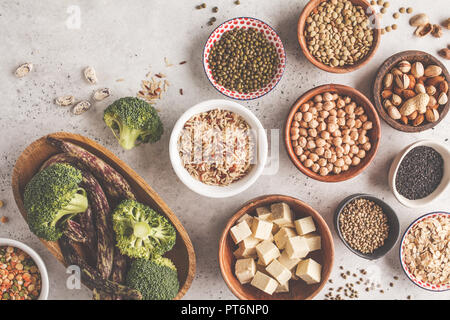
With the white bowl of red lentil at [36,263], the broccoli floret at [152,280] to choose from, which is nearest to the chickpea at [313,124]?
the broccoli floret at [152,280]

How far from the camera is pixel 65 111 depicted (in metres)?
1.82

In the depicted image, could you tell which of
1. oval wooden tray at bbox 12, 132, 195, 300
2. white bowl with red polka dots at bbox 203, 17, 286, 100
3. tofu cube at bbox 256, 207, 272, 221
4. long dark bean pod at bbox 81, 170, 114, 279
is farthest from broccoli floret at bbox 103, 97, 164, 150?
tofu cube at bbox 256, 207, 272, 221

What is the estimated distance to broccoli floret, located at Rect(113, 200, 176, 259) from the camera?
1580mm

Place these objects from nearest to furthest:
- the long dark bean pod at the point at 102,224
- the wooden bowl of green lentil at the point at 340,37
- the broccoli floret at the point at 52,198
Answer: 1. the broccoli floret at the point at 52,198
2. the long dark bean pod at the point at 102,224
3. the wooden bowl of green lentil at the point at 340,37

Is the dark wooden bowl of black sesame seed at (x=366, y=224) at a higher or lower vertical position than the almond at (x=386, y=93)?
lower

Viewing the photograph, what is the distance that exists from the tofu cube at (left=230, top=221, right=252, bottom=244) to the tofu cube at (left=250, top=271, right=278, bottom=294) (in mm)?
191

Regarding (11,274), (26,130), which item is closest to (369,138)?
(26,130)

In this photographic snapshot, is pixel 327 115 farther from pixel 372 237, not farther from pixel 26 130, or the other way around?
pixel 26 130

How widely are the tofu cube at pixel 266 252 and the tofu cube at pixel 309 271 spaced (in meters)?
0.12

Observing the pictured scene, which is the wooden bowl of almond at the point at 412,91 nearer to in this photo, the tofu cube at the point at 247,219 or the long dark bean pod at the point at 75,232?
the tofu cube at the point at 247,219

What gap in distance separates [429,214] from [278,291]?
0.87m

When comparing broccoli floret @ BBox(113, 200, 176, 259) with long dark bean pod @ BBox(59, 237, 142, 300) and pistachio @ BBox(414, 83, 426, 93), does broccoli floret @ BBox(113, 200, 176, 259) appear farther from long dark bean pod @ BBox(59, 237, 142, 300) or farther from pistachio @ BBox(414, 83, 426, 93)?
pistachio @ BBox(414, 83, 426, 93)

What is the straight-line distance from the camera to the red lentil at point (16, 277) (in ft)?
5.61

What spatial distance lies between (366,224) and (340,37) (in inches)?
37.2
